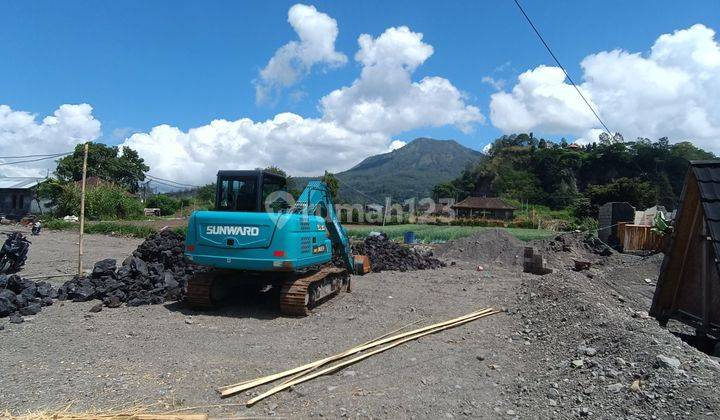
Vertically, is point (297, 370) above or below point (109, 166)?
below

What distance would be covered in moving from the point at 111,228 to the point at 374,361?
90.6 ft

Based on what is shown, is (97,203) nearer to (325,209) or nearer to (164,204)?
(164,204)

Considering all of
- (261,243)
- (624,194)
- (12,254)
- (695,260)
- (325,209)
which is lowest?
(12,254)

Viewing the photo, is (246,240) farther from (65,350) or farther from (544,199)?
(544,199)

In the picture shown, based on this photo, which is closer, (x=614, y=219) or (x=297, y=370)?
(x=297, y=370)

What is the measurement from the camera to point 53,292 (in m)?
9.43

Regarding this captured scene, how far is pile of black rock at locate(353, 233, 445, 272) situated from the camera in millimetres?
15781

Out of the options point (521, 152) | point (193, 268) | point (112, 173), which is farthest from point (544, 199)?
point (193, 268)

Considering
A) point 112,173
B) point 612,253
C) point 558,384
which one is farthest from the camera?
point 112,173

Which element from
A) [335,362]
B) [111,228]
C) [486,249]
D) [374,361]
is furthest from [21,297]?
[111,228]

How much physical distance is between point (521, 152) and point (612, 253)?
88.5 meters

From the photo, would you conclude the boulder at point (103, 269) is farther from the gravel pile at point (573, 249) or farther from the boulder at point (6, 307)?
the gravel pile at point (573, 249)

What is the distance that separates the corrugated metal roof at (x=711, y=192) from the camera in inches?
169

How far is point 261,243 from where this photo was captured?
812 cm
